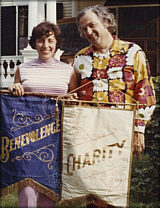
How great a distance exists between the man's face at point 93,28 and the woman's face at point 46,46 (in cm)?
25

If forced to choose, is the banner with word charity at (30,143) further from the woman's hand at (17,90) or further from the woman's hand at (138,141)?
the woman's hand at (138,141)

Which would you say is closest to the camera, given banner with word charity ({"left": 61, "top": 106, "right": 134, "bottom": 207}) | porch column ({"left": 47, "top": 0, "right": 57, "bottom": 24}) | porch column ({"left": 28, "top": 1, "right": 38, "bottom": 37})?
banner with word charity ({"left": 61, "top": 106, "right": 134, "bottom": 207})

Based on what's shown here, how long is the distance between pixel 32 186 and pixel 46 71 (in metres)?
0.88

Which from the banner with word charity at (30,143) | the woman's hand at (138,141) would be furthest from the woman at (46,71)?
the woman's hand at (138,141)

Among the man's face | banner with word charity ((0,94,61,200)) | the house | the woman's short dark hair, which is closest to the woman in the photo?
the woman's short dark hair

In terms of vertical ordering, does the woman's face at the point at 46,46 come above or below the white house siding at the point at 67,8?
below

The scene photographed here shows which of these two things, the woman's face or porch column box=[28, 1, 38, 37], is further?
porch column box=[28, 1, 38, 37]

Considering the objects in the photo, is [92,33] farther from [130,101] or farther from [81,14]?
[130,101]

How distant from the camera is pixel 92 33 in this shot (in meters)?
2.56

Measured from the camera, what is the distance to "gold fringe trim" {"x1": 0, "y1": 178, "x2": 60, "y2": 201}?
251 cm

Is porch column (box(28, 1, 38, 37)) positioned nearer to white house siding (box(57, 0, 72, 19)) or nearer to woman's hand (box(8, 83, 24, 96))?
white house siding (box(57, 0, 72, 19))

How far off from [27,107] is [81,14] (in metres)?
0.82

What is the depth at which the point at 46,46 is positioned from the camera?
102 inches

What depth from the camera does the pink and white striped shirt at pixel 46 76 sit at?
8.52 feet
